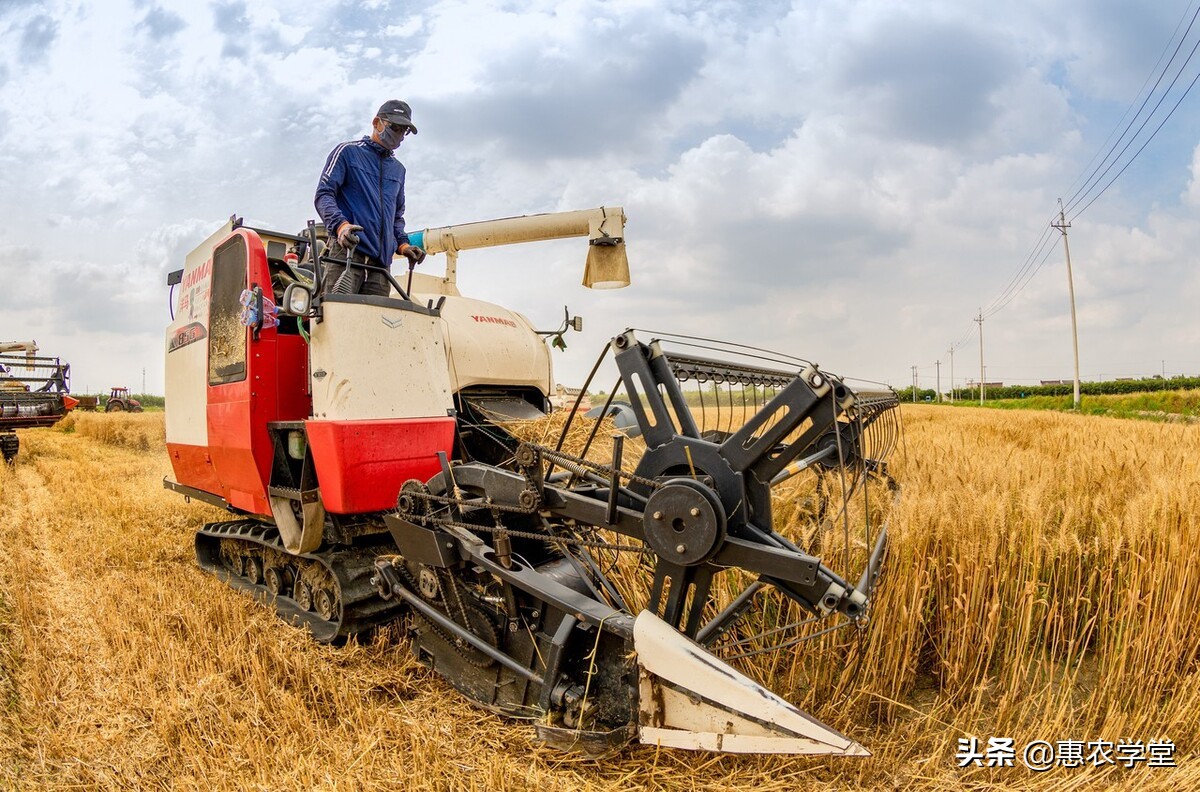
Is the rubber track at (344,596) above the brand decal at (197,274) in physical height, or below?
below

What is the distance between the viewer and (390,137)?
168 inches

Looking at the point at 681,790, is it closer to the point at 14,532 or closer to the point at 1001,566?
the point at 1001,566

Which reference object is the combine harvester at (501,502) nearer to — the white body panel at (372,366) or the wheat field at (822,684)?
the white body panel at (372,366)

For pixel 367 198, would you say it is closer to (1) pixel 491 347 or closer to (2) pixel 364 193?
(2) pixel 364 193

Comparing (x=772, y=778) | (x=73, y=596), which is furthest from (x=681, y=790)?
(x=73, y=596)

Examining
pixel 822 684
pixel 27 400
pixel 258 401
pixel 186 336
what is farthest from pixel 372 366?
pixel 27 400

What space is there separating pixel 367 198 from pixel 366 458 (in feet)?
5.41

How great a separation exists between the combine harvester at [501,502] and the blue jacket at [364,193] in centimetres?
43

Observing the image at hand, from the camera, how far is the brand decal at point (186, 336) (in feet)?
14.9

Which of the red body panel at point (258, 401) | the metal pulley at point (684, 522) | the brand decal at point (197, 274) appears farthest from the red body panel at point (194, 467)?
the metal pulley at point (684, 522)

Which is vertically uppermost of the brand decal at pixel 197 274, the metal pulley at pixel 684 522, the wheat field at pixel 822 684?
the brand decal at pixel 197 274

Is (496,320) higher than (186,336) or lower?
higher

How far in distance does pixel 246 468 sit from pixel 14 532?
4.24 meters

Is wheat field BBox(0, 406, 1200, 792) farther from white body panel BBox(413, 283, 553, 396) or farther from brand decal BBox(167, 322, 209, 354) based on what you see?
white body panel BBox(413, 283, 553, 396)
